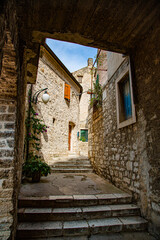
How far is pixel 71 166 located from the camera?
6406 millimetres

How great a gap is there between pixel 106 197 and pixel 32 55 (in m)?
3.45

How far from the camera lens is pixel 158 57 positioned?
7.87 ft

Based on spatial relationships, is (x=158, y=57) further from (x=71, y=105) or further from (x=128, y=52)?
(x=71, y=105)

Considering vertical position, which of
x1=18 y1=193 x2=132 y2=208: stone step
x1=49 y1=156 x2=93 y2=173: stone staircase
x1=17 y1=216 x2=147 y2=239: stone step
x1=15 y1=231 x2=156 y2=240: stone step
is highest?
x1=49 y1=156 x2=93 y2=173: stone staircase

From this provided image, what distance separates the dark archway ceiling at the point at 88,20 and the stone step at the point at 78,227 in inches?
126

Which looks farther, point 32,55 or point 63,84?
point 63,84

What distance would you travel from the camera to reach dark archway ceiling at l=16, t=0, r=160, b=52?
215 centimetres

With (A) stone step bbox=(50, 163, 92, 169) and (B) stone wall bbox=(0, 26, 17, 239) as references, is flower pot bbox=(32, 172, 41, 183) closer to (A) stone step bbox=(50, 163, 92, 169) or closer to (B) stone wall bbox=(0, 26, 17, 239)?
(B) stone wall bbox=(0, 26, 17, 239)

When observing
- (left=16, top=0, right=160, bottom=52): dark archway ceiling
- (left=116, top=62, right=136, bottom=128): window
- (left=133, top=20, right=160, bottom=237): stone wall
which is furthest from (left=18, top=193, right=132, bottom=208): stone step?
(left=16, top=0, right=160, bottom=52): dark archway ceiling

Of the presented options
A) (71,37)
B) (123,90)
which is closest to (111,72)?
(123,90)

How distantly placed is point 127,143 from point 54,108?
554 centimetres

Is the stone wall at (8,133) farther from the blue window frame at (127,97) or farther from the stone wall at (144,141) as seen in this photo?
the blue window frame at (127,97)

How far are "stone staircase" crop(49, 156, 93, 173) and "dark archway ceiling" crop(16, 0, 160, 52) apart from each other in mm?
4844

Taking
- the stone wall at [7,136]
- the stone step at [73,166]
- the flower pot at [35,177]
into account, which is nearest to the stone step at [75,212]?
the stone wall at [7,136]
